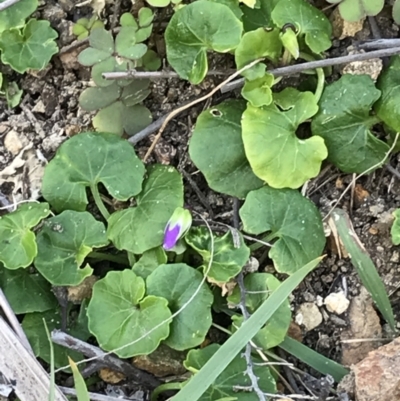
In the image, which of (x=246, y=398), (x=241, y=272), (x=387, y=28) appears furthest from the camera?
(x=387, y=28)

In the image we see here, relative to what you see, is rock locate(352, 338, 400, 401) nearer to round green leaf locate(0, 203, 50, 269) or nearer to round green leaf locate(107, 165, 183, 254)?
round green leaf locate(107, 165, 183, 254)

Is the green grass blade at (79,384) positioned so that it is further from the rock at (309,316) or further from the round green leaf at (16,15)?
the round green leaf at (16,15)

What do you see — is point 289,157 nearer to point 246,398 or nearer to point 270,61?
point 270,61

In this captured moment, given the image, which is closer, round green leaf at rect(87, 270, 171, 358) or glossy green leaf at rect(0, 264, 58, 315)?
round green leaf at rect(87, 270, 171, 358)

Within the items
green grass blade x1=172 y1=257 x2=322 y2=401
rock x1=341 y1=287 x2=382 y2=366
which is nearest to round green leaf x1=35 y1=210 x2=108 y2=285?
green grass blade x1=172 y1=257 x2=322 y2=401

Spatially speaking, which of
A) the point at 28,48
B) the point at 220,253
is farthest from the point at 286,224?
the point at 28,48

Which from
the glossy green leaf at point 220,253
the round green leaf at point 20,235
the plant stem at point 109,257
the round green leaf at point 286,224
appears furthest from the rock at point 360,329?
the round green leaf at point 20,235

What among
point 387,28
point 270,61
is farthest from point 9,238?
point 387,28
